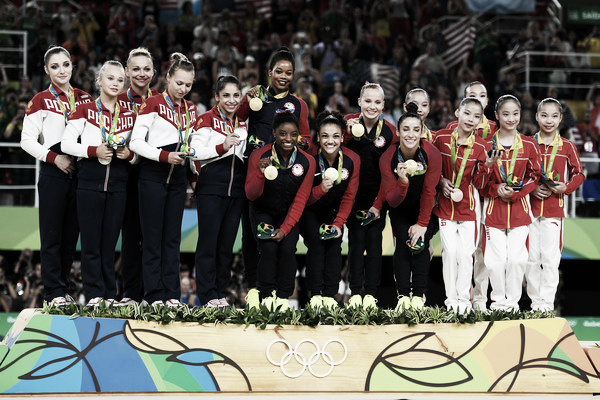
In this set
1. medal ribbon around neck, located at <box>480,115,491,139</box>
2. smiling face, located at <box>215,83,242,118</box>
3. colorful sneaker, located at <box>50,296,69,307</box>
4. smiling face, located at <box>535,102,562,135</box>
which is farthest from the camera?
medal ribbon around neck, located at <box>480,115,491,139</box>

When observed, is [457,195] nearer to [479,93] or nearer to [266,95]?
[479,93]

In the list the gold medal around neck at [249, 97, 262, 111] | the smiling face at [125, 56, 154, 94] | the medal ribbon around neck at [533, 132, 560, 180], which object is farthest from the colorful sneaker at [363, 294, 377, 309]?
the smiling face at [125, 56, 154, 94]

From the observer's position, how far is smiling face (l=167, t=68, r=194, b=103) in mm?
6560

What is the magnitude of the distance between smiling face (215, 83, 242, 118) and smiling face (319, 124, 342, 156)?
2.55 ft

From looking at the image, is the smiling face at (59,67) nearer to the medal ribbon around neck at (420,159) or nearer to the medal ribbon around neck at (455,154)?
the medal ribbon around neck at (420,159)

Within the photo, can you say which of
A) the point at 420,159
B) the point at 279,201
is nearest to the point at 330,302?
the point at 279,201

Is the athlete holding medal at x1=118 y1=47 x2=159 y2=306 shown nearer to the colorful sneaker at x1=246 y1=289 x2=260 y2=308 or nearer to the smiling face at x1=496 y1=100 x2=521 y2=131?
the colorful sneaker at x1=246 y1=289 x2=260 y2=308

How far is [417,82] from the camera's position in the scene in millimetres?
13594

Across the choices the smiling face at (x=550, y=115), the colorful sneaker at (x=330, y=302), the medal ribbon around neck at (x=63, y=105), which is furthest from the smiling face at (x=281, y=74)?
the smiling face at (x=550, y=115)

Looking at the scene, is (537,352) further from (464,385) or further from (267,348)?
(267,348)

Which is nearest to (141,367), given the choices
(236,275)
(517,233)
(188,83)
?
(188,83)

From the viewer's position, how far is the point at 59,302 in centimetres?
635

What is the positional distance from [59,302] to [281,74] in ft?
8.47

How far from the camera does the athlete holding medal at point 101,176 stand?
634cm
